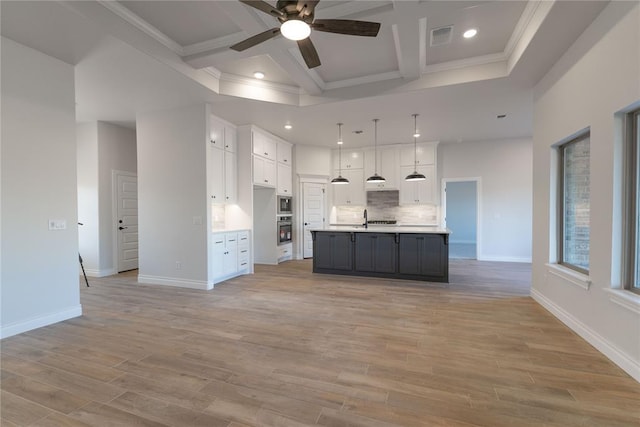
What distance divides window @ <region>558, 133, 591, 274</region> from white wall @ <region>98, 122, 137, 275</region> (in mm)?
7465

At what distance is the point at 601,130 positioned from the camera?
2586 millimetres

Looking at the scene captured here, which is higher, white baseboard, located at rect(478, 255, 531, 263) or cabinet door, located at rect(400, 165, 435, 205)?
cabinet door, located at rect(400, 165, 435, 205)

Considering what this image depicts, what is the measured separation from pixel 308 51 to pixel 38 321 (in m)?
3.98

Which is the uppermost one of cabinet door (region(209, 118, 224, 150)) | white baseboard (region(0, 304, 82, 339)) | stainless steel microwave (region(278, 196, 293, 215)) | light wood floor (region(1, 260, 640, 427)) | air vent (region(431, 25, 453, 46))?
air vent (region(431, 25, 453, 46))

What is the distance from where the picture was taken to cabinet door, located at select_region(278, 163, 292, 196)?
7.13 meters

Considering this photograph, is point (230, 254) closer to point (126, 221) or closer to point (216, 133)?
point (216, 133)

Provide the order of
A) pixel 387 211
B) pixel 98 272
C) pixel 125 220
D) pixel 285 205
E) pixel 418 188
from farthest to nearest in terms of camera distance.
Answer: pixel 387 211, pixel 418 188, pixel 285 205, pixel 125 220, pixel 98 272

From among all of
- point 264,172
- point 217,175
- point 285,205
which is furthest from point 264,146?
point 285,205

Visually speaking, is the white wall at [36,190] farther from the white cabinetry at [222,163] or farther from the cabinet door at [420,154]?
the cabinet door at [420,154]

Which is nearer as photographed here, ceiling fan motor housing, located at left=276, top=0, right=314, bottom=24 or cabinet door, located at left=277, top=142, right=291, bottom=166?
ceiling fan motor housing, located at left=276, top=0, right=314, bottom=24

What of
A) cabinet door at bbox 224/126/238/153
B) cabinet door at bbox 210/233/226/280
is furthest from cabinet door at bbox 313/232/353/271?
cabinet door at bbox 224/126/238/153

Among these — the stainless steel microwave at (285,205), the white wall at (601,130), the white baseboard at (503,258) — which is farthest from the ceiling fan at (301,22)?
the white baseboard at (503,258)

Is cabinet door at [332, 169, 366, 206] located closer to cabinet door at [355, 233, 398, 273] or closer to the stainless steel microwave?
the stainless steel microwave

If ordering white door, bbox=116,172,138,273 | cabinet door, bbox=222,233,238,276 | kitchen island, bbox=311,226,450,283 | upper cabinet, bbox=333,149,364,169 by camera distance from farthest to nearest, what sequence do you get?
upper cabinet, bbox=333,149,364,169
white door, bbox=116,172,138,273
cabinet door, bbox=222,233,238,276
kitchen island, bbox=311,226,450,283
